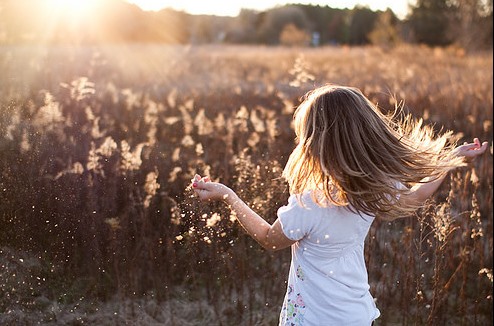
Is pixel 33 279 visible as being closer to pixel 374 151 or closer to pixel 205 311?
pixel 205 311

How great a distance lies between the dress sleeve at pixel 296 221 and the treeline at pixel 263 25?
2.76 meters

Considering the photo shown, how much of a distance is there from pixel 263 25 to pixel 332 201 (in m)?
51.1

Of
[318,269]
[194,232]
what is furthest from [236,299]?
[318,269]

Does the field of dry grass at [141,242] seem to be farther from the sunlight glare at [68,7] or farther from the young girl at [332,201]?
the sunlight glare at [68,7]

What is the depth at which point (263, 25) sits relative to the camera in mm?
51812

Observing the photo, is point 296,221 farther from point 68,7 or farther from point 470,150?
point 68,7

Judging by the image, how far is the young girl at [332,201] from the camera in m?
2.08

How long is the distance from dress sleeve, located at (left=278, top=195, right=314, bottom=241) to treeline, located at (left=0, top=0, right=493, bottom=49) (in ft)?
9.04

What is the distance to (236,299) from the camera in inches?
146

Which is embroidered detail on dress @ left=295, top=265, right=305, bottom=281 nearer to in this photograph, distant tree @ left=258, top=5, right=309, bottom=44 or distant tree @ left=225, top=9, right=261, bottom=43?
distant tree @ left=225, top=9, right=261, bottom=43

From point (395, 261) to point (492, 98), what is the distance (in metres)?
5.45

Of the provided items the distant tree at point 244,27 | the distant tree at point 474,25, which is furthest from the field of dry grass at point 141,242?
the distant tree at point 244,27

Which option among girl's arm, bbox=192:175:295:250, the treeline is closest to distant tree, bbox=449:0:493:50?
the treeline

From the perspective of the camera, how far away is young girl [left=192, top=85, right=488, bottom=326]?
2080 millimetres
